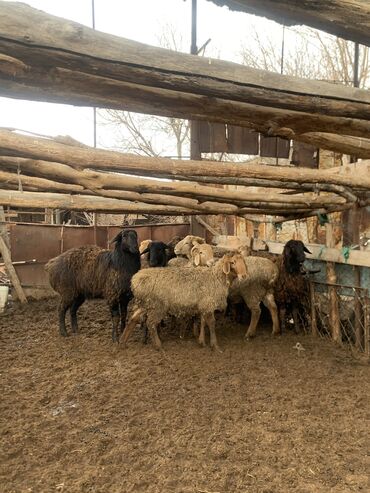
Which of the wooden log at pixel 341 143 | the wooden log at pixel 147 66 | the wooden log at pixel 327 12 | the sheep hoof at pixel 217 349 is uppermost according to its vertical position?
the wooden log at pixel 327 12

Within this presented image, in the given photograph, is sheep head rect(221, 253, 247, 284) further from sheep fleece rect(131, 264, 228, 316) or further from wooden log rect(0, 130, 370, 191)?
wooden log rect(0, 130, 370, 191)

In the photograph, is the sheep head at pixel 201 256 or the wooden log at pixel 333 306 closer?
the wooden log at pixel 333 306

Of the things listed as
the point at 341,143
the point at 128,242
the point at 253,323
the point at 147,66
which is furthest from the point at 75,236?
the point at 147,66

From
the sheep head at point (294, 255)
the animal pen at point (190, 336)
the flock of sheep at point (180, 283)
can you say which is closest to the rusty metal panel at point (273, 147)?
the animal pen at point (190, 336)

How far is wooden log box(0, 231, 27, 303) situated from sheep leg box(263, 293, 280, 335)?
5937 millimetres

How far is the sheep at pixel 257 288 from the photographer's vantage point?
6.75 meters

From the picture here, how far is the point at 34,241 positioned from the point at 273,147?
22.5 feet

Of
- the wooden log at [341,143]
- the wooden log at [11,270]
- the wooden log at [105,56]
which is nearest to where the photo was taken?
the wooden log at [105,56]

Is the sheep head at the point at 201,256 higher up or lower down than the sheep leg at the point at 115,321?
higher up

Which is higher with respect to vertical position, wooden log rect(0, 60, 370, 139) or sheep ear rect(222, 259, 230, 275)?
wooden log rect(0, 60, 370, 139)

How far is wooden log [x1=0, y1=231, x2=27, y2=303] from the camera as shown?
30.9 ft

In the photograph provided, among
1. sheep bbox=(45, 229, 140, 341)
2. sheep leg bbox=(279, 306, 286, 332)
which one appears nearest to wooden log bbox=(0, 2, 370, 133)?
sheep bbox=(45, 229, 140, 341)

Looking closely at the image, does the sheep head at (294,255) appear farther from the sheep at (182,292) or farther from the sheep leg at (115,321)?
the sheep leg at (115,321)

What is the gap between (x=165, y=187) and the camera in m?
4.33
